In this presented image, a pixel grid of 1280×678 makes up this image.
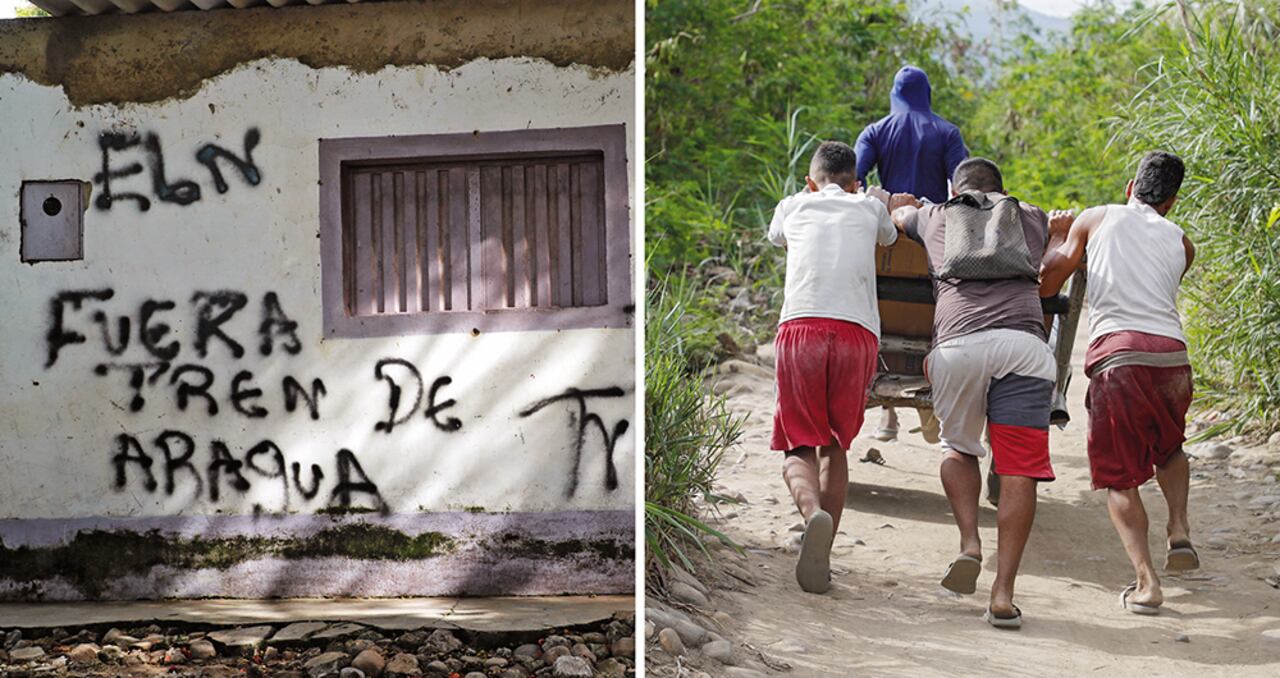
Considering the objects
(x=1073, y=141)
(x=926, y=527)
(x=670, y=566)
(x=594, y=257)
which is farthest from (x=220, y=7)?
(x=1073, y=141)

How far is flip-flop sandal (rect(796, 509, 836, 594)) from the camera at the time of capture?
12.3 feet

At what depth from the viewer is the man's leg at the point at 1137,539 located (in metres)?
3.80

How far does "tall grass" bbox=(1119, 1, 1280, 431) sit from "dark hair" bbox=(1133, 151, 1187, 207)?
5.24 feet

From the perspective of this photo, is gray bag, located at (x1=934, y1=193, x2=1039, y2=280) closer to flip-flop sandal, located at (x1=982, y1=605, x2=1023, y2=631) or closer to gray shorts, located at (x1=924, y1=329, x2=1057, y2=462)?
gray shorts, located at (x1=924, y1=329, x2=1057, y2=462)

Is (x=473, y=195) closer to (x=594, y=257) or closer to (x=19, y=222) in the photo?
(x=594, y=257)

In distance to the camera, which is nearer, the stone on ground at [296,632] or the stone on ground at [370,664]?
the stone on ground at [370,664]

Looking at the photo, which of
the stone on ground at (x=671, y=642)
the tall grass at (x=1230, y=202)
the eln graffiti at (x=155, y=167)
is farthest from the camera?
the tall grass at (x=1230, y=202)

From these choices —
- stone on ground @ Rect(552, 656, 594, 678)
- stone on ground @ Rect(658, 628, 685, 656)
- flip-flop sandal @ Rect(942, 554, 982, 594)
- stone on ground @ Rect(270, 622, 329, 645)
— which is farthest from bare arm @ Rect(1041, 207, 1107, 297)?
stone on ground @ Rect(270, 622, 329, 645)

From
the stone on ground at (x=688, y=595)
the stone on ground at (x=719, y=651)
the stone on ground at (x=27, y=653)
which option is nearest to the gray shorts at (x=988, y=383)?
the stone on ground at (x=688, y=595)

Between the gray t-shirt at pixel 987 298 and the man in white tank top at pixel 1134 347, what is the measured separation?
23cm

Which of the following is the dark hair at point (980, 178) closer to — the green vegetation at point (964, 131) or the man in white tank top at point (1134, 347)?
the man in white tank top at point (1134, 347)

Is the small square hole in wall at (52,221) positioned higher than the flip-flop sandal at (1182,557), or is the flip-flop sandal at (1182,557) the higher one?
the small square hole in wall at (52,221)

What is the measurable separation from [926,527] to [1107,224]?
128 centimetres

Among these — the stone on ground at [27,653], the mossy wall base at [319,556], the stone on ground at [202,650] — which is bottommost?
the stone on ground at [27,653]
